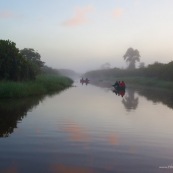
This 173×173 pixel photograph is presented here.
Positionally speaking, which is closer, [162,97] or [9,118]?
[9,118]

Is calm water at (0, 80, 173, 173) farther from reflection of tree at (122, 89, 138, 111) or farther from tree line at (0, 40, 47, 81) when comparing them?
tree line at (0, 40, 47, 81)

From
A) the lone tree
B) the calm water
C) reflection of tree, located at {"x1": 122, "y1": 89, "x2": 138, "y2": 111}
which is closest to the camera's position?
the calm water

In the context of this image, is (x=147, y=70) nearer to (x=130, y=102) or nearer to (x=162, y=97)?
(x=162, y=97)

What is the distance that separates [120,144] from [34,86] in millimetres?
25992

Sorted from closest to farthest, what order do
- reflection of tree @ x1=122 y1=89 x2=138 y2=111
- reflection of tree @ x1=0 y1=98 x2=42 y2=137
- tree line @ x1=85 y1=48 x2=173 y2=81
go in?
reflection of tree @ x1=0 y1=98 x2=42 y2=137 < reflection of tree @ x1=122 y1=89 x2=138 y2=111 < tree line @ x1=85 y1=48 x2=173 y2=81

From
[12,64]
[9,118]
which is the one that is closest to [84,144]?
[9,118]

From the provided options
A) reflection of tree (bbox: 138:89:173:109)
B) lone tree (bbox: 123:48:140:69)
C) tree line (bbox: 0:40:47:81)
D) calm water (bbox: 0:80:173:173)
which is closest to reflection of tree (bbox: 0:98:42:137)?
calm water (bbox: 0:80:173:173)

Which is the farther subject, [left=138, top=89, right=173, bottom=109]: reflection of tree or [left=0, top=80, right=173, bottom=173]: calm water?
[left=138, top=89, right=173, bottom=109]: reflection of tree

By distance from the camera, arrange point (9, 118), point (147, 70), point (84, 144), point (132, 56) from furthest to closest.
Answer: point (132, 56)
point (147, 70)
point (9, 118)
point (84, 144)

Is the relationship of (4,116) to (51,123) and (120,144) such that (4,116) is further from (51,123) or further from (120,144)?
(120,144)

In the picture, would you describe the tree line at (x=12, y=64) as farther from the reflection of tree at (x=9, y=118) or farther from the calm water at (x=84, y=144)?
the calm water at (x=84, y=144)

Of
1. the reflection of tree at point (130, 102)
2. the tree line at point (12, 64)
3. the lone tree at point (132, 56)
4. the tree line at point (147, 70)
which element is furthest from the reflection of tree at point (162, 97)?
the lone tree at point (132, 56)

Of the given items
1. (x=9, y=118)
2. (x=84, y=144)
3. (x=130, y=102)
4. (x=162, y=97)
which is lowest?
(x=84, y=144)

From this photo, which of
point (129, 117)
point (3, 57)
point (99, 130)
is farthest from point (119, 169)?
point (3, 57)
